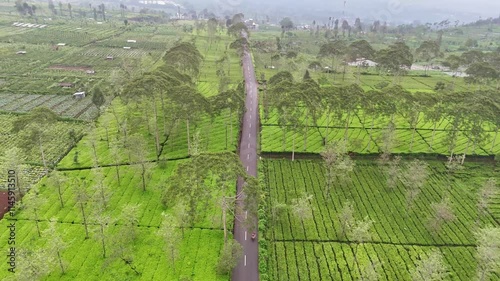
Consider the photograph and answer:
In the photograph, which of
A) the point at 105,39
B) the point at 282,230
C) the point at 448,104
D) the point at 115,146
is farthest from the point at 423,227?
the point at 105,39

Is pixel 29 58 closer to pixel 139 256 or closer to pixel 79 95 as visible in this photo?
pixel 79 95

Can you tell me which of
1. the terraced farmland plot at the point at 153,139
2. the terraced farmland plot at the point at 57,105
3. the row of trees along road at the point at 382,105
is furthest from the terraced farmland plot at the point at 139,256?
the terraced farmland plot at the point at 57,105

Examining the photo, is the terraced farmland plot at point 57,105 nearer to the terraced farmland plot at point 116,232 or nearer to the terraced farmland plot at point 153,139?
the terraced farmland plot at point 153,139

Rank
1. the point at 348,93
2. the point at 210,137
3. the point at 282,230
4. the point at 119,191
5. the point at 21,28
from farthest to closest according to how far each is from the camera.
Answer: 1. the point at 21,28
2. the point at 210,137
3. the point at 348,93
4. the point at 119,191
5. the point at 282,230

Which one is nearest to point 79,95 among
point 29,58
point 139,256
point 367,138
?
point 29,58

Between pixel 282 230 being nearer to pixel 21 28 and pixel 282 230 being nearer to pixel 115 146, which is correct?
pixel 115 146

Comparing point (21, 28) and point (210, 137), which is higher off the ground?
point (21, 28)
